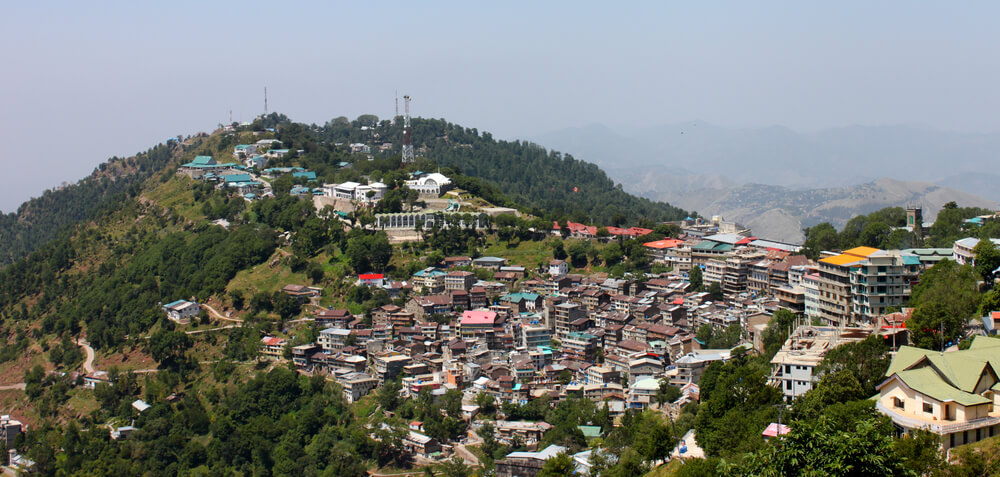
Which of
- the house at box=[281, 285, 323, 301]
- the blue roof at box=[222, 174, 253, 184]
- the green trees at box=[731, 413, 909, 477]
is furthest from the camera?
the blue roof at box=[222, 174, 253, 184]

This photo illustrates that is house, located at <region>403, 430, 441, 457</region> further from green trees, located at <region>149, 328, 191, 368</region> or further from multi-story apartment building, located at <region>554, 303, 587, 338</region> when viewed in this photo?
green trees, located at <region>149, 328, 191, 368</region>

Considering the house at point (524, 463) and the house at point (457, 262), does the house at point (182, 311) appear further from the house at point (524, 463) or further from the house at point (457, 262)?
the house at point (524, 463)

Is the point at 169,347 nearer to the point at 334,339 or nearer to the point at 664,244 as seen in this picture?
the point at 334,339

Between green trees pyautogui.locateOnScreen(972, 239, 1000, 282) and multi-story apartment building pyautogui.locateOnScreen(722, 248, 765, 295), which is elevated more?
green trees pyautogui.locateOnScreen(972, 239, 1000, 282)

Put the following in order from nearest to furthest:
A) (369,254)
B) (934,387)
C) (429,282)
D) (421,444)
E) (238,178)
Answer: (934,387) → (421,444) → (429,282) → (369,254) → (238,178)

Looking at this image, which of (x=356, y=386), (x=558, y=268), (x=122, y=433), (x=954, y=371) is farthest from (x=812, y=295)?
(x=122, y=433)

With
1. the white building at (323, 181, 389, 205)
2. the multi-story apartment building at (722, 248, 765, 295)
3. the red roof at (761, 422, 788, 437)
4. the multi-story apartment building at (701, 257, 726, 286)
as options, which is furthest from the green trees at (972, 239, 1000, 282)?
the white building at (323, 181, 389, 205)

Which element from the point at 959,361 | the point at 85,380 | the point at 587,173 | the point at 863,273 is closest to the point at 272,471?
the point at 85,380
